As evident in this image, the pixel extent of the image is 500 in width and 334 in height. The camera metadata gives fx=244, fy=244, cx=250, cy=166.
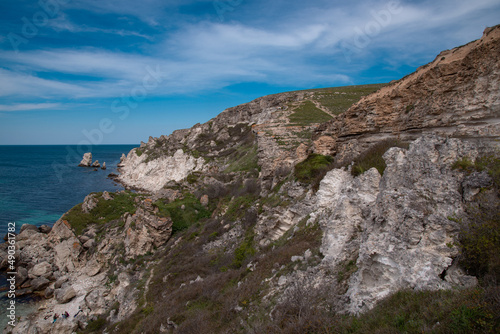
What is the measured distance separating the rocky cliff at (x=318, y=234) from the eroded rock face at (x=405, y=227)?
0.03 m

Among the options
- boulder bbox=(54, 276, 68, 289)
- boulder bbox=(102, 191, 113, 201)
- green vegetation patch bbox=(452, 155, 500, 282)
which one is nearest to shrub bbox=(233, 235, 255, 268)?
green vegetation patch bbox=(452, 155, 500, 282)

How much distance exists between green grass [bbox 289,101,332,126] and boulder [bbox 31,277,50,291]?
3011 centimetres

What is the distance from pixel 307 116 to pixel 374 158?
2343 cm

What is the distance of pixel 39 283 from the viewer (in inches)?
878

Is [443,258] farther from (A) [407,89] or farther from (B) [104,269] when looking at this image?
(B) [104,269]

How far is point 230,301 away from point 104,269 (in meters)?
18.8

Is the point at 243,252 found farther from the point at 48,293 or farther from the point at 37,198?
the point at 37,198

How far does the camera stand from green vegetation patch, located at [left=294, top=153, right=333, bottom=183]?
48.3 ft

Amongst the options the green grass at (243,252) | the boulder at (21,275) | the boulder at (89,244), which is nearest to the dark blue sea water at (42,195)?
the boulder at (21,275)

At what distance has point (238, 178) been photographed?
30.4m

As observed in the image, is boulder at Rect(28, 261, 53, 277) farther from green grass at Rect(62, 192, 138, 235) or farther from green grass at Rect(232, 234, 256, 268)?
green grass at Rect(232, 234, 256, 268)

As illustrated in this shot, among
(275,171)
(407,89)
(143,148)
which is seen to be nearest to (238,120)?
(143,148)

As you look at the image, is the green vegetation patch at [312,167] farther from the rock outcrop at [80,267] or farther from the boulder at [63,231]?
the boulder at [63,231]

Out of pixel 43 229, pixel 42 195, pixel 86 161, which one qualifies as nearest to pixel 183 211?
pixel 43 229
